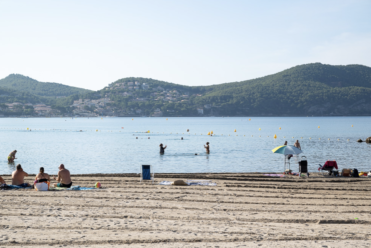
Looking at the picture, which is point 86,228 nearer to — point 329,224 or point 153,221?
point 153,221

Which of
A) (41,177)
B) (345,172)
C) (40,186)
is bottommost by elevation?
(345,172)

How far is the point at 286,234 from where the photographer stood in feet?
25.2

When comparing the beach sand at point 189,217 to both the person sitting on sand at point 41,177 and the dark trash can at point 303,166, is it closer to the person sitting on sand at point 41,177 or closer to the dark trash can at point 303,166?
the person sitting on sand at point 41,177

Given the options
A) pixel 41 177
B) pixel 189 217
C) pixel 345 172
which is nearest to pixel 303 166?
pixel 345 172

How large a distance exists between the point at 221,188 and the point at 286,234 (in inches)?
237

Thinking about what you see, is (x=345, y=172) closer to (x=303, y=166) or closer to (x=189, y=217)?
(x=303, y=166)

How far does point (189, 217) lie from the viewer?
9.09 m

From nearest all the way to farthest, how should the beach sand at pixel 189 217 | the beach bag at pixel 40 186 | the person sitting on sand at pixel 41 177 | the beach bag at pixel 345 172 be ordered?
the beach sand at pixel 189 217, the beach bag at pixel 40 186, the person sitting on sand at pixel 41 177, the beach bag at pixel 345 172

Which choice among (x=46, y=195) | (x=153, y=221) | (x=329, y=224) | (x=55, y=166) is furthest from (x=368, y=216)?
(x=55, y=166)

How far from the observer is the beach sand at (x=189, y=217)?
7.24m

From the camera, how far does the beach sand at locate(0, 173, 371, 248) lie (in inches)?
285

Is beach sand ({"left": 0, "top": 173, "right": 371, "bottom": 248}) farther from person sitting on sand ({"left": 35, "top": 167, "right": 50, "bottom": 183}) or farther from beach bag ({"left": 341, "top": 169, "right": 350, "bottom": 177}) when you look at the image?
beach bag ({"left": 341, "top": 169, "right": 350, "bottom": 177})

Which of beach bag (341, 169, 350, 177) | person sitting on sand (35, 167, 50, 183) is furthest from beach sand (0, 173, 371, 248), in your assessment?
beach bag (341, 169, 350, 177)

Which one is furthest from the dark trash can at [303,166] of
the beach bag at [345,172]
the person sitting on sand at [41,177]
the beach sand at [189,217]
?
the person sitting on sand at [41,177]
